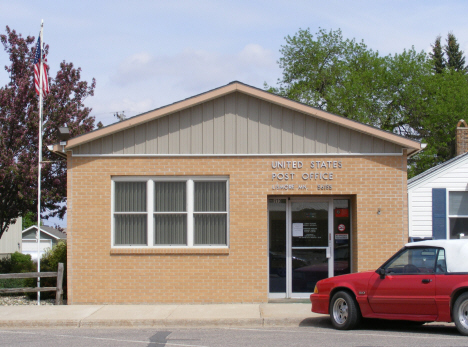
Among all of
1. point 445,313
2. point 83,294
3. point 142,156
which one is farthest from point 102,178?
point 445,313

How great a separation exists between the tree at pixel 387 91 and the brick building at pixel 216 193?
1224 inches

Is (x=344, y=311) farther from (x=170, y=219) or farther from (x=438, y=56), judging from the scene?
(x=438, y=56)

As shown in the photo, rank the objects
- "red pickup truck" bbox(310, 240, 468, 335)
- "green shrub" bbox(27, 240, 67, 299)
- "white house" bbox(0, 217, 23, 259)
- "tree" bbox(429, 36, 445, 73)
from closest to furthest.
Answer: "red pickup truck" bbox(310, 240, 468, 335), "green shrub" bbox(27, 240, 67, 299), "white house" bbox(0, 217, 23, 259), "tree" bbox(429, 36, 445, 73)

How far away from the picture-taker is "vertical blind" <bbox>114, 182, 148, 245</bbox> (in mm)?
13383

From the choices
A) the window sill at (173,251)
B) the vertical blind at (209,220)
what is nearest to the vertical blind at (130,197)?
the window sill at (173,251)

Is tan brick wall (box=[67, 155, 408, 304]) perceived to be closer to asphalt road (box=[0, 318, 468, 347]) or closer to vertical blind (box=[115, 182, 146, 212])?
vertical blind (box=[115, 182, 146, 212])

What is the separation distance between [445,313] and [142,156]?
23.6ft

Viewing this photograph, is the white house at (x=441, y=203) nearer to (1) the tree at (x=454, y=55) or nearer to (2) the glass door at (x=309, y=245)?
(2) the glass door at (x=309, y=245)

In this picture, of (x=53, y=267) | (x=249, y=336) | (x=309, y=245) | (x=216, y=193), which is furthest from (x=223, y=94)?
(x=53, y=267)

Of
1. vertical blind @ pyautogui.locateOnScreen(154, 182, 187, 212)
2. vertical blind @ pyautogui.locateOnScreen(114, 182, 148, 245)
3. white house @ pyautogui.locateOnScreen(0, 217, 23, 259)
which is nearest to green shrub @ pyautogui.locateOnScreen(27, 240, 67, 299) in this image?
vertical blind @ pyautogui.locateOnScreen(114, 182, 148, 245)

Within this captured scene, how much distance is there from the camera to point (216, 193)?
44.1ft

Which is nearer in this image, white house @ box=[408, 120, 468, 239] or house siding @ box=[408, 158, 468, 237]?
white house @ box=[408, 120, 468, 239]

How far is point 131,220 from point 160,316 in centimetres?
277

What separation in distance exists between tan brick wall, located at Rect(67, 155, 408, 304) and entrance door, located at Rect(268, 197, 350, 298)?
418mm
